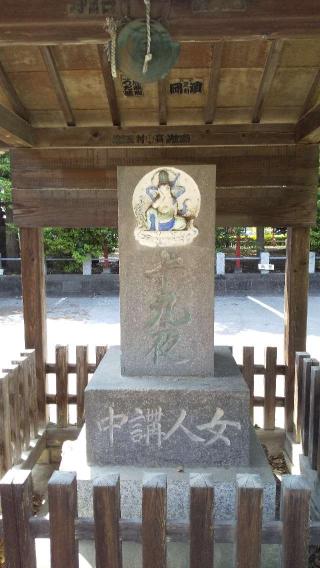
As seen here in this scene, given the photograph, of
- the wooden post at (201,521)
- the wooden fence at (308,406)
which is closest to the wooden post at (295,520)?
the wooden post at (201,521)

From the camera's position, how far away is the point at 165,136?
4.12m

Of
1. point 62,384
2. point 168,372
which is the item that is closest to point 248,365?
point 168,372

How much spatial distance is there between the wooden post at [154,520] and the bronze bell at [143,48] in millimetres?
1900

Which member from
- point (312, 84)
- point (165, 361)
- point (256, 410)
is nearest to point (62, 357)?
point (165, 361)

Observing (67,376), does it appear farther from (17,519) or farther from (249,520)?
(249,520)

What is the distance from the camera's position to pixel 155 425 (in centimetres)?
314

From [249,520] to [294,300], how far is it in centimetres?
270

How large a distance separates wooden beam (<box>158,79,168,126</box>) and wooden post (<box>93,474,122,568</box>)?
9.34ft

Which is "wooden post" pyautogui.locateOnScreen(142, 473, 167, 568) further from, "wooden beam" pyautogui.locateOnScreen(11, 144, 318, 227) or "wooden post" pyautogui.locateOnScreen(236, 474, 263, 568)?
"wooden beam" pyautogui.locateOnScreen(11, 144, 318, 227)

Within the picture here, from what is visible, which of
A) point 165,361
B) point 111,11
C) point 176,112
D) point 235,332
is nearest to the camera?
point 111,11

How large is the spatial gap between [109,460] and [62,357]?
1466mm

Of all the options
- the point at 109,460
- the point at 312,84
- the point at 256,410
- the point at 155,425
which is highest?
the point at 312,84

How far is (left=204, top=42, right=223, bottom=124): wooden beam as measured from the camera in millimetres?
3211

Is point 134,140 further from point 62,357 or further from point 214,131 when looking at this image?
point 62,357
